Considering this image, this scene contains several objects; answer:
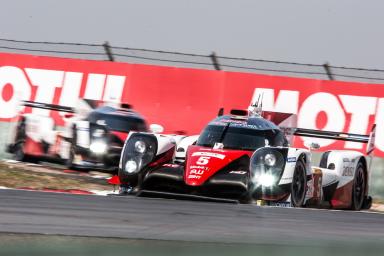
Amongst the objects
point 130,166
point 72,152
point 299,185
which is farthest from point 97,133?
point 299,185

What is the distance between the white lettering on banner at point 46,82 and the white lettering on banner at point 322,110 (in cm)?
553

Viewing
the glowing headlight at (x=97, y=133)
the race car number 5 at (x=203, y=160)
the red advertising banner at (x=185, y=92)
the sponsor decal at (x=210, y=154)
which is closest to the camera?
the race car number 5 at (x=203, y=160)

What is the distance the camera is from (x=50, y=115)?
17.8m

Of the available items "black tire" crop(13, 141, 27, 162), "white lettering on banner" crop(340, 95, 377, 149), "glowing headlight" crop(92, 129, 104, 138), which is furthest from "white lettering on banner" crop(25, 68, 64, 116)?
"white lettering on banner" crop(340, 95, 377, 149)

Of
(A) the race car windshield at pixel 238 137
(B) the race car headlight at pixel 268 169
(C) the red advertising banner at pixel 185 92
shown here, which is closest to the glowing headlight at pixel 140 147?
(A) the race car windshield at pixel 238 137

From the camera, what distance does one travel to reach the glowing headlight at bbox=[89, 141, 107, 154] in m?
15.5

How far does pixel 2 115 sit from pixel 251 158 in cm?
913

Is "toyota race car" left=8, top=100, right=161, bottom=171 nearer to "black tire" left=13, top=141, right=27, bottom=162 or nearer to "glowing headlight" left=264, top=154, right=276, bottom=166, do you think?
"black tire" left=13, top=141, right=27, bottom=162

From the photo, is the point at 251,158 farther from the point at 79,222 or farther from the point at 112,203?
the point at 79,222

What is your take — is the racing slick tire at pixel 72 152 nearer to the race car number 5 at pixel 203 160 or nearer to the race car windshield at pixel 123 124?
the race car windshield at pixel 123 124

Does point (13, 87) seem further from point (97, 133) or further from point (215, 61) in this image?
point (215, 61)

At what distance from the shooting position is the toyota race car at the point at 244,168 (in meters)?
10.4

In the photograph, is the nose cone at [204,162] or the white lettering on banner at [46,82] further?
the white lettering on banner at [46,82]

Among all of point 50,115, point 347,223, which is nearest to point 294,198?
point 347,223
